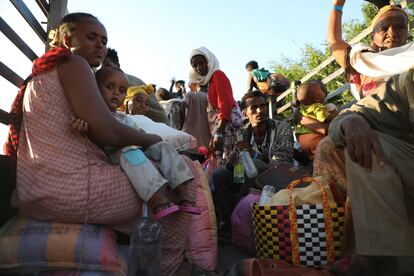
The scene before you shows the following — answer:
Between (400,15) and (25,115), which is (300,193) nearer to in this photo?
(25,115)

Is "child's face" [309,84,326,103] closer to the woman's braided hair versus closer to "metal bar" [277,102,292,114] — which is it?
the woman's braided hair

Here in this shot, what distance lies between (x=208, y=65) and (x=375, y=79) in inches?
81.7

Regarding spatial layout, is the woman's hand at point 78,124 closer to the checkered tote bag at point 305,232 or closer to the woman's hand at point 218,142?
the checkered tote bag at point 305,232

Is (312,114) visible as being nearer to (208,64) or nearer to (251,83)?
(208,64)

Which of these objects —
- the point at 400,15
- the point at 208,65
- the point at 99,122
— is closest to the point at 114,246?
the point at 99,122

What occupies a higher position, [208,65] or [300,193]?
[208,65]

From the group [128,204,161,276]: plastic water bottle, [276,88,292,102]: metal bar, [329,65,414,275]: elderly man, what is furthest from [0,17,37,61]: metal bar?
[276,88,292,102]: metal bar

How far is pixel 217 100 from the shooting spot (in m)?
4.06

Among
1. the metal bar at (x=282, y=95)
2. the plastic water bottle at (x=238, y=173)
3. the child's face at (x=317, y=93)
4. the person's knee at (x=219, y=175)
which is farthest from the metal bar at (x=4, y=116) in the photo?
the metal bar at (x=282, y=95)

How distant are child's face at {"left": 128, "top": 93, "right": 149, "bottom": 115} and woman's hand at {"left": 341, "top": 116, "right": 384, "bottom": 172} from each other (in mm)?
2053

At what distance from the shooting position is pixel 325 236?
2053 millimetres

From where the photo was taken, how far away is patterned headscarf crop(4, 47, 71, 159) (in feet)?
5.32

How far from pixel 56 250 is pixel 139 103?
200 cm

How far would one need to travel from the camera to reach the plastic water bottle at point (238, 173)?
3424mm
